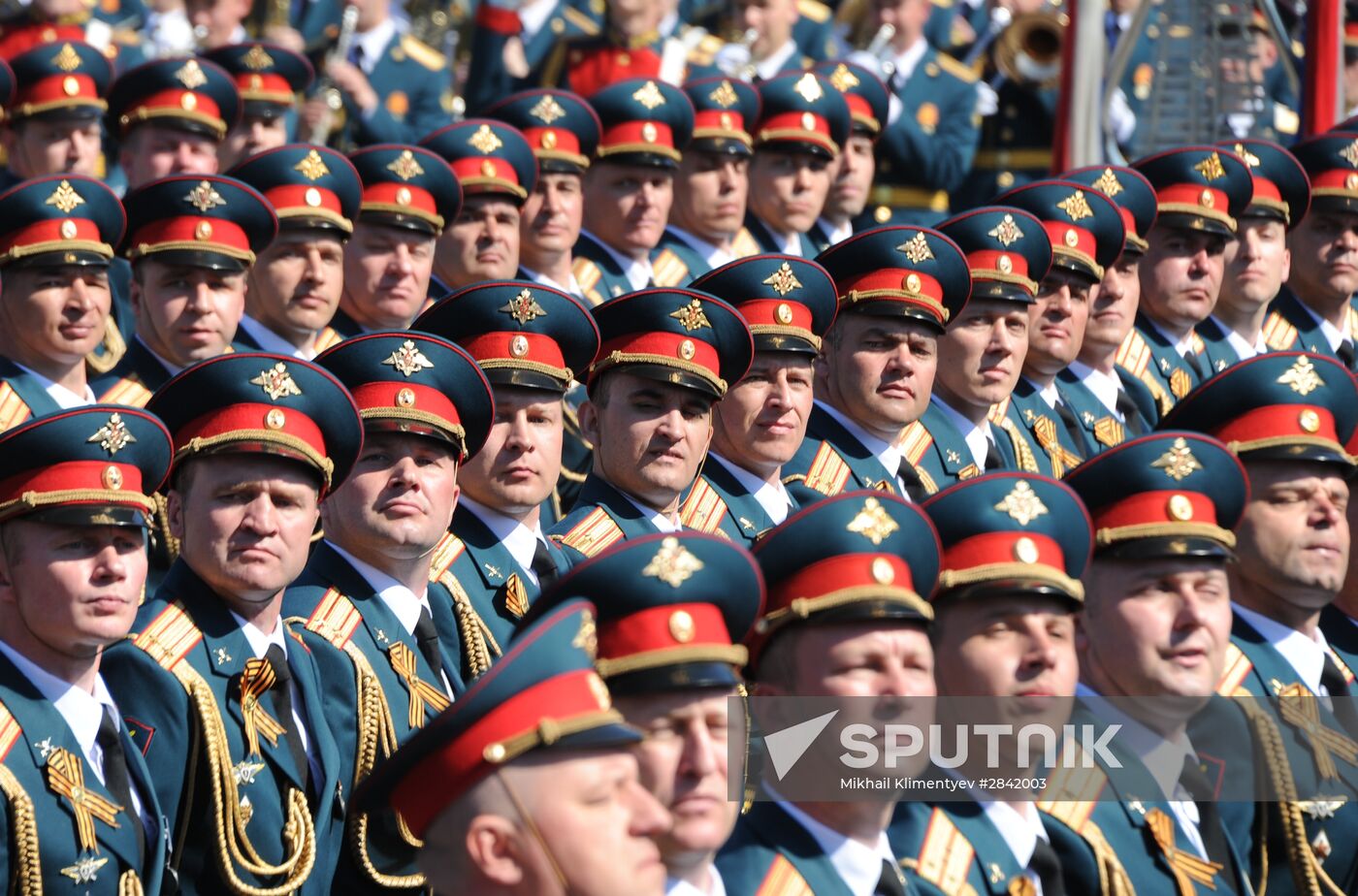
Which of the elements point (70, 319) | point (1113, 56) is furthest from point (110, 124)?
point (1113, 56)

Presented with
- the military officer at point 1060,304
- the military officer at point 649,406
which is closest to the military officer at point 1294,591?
the military officer at point 649,406

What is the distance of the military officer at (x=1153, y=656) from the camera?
654 cm

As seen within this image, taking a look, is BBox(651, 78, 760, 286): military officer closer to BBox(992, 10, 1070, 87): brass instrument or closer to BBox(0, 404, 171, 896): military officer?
BBox(992, 10, 1070, 87): brass instrument

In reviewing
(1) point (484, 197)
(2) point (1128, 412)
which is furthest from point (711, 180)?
(2) point (1128, 412)

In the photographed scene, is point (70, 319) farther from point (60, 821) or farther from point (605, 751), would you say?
point (605, 751)

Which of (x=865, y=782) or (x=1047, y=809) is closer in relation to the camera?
(x=865, y=782)

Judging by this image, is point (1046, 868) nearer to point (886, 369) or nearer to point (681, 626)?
point (681, 626)

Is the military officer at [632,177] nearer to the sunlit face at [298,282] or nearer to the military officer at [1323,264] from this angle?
the sunlit face at [298,282]

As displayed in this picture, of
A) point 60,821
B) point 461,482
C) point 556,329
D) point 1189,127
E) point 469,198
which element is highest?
point 1189,127

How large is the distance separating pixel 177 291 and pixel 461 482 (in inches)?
75.6

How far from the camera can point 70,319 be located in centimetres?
888

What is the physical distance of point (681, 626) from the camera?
5.43 metres

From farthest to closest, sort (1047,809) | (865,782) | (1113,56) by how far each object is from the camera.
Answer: (1113,56)
(1047,809)
(865,782)

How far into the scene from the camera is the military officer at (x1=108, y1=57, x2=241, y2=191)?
11.3 metres
